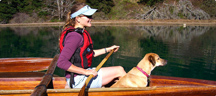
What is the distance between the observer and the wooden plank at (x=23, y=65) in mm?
Answer: 4984

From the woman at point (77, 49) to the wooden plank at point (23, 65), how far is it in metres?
3.00

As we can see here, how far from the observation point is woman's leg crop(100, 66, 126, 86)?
8.84ft

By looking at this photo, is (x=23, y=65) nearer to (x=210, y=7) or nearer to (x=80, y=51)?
(x=80, y=51)

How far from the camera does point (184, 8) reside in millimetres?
24172

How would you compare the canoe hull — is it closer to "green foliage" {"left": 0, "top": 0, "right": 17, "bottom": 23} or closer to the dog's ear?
the dog's ear

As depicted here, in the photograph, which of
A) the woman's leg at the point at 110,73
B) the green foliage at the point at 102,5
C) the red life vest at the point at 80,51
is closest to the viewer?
the red life vest at the point at 80,51

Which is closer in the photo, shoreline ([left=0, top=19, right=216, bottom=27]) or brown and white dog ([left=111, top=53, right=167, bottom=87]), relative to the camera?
brown and white dog ([left=111, top=53, right=167, bottom=87])

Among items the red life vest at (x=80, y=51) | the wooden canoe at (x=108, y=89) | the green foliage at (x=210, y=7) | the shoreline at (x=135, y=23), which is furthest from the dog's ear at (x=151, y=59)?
the green foliage at (x=210, y=7)

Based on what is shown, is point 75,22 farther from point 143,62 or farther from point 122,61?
point 122,61

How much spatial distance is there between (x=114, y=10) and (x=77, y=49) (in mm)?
25404

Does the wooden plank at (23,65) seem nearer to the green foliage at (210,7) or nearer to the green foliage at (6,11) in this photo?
the green foliage at (6,11)

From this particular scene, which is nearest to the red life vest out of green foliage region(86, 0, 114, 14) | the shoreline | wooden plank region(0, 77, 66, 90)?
wooden plank region(0, 77, 66, 90)

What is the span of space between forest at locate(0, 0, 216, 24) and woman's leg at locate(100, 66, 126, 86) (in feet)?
74.5

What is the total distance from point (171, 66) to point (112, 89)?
184 inches
